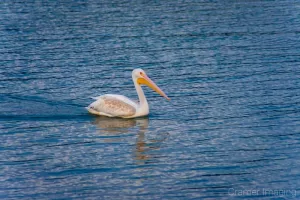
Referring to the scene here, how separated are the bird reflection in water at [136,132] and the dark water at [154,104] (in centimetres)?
5

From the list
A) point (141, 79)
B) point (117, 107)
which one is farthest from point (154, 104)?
point (117, 107)

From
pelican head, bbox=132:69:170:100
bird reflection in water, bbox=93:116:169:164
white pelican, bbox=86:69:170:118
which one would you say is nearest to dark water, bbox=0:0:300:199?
bird reflection in water, bbox=93:116:169:164

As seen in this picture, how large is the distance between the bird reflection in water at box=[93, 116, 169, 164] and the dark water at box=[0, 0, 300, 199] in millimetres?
46

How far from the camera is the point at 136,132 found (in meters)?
18.7

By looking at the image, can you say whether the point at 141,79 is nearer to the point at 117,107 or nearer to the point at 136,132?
the point at 117,107

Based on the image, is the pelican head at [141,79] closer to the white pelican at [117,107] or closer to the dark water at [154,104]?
the dark water at [154,104]

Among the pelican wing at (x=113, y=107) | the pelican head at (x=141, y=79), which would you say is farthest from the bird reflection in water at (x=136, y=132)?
the pelican head at (x=141, y=79)

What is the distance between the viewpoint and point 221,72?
24516 mm

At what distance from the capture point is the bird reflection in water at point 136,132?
17.1 metres

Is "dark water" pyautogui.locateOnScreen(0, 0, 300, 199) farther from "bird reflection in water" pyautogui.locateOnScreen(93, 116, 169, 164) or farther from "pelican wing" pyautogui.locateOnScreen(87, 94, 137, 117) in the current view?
"pelican wing" pyautogui.locateOnScreen(87, 94, 137, 117)

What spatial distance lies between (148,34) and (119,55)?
3884mm

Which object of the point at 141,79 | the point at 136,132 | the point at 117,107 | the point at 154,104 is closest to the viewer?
the point at 136,132

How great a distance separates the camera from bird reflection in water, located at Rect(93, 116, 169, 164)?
56.2 feet

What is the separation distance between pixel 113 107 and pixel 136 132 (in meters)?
1.39
